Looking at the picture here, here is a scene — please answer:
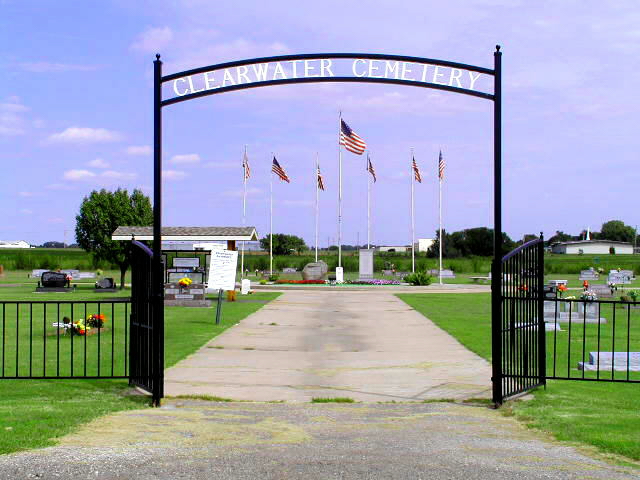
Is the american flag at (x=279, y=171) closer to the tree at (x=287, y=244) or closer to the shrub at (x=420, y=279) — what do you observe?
the shrub at (x=420, y=279)

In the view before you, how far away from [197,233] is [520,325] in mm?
30161

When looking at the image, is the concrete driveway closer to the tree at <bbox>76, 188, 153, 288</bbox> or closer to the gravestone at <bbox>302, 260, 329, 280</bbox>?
the tree at <bbox>76, 188, 153, 288</bbox>

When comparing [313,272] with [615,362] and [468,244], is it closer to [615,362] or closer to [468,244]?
[615,362]

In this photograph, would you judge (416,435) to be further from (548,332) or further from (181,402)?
(548,332)

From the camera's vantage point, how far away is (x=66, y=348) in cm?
1435

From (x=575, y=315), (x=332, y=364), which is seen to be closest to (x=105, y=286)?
(x=575, y=315)

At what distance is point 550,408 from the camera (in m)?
8.36

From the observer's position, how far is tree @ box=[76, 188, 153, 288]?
43938 mm

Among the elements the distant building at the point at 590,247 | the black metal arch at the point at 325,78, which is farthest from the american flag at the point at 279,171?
the distant building at the point at 590,247

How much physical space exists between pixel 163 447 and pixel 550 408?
14.4 feet

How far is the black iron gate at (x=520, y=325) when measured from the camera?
8.74 meters

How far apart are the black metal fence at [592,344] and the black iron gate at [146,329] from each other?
4761 millimetres

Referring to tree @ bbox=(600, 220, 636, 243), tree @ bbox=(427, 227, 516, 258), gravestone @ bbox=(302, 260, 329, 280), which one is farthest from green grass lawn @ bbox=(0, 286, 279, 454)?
tree @ bbox=(600, 220, 636, 243)

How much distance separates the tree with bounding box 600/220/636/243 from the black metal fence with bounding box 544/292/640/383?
148498mm
